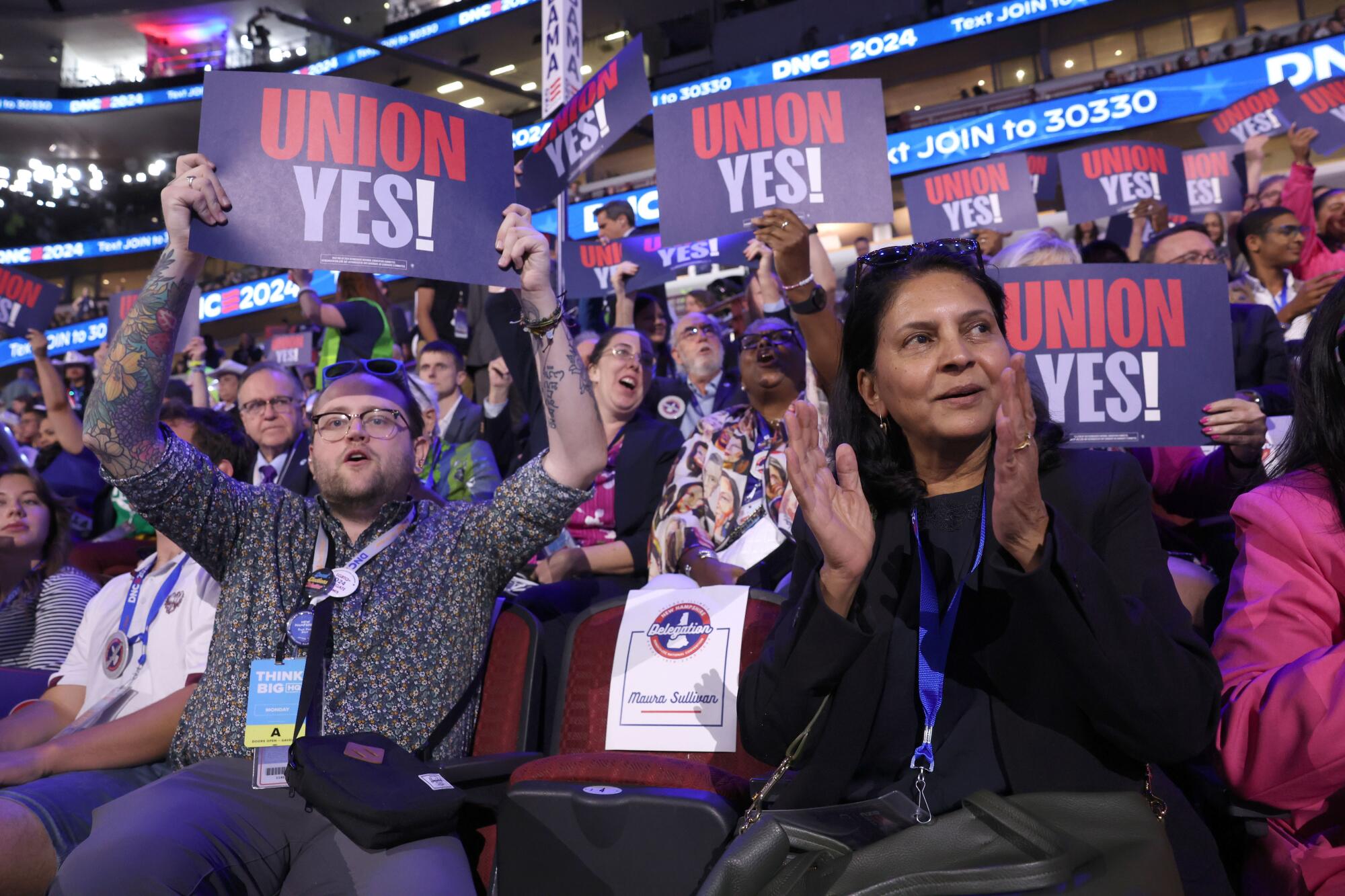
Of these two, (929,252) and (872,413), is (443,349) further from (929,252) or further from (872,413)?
(929,252)

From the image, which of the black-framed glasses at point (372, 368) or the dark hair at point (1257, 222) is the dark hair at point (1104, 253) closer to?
the dark hair at point (1257, 222)

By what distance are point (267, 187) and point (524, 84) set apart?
2972 centimetres

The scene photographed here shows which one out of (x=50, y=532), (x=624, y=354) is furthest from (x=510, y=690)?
(x=50, y=532)

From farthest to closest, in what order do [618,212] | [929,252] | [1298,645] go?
[618,212]
[929,252]
[1298,645]

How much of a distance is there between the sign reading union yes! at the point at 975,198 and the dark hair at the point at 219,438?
383 cm

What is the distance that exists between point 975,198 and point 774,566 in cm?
354

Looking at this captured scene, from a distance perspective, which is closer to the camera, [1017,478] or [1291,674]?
[1017,478]

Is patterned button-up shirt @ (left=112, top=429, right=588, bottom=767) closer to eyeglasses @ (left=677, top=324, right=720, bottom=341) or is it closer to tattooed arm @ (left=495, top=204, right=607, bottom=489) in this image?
tattooed arm @ (left=495, top=204, right=607, bottom=489)

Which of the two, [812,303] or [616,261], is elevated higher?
[616,261]

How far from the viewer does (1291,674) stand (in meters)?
1.62

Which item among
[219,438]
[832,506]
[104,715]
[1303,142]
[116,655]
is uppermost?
[1303,142]

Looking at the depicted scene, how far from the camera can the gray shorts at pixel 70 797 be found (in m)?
2.47

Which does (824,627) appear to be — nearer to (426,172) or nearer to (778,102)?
(426,172)

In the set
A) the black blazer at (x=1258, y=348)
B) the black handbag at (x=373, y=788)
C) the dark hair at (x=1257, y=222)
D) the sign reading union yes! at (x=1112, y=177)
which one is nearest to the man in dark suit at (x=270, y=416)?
the black handbag at (x=373, y=788)
